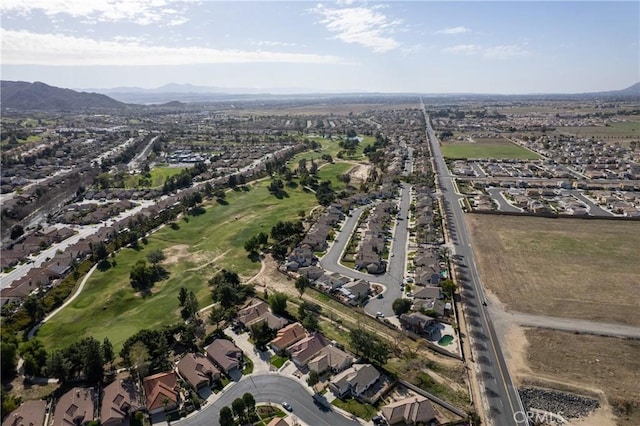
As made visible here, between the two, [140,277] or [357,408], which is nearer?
[357,408]

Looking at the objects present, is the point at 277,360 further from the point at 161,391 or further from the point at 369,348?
the point at 161,391

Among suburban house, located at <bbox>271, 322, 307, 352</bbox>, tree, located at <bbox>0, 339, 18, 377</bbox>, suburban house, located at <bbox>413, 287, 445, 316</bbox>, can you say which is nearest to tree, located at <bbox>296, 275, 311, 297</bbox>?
suburban house, located at <bbox>271, 322, 307, 352</bbox>

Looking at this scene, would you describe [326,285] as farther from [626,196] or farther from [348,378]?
[626,196]

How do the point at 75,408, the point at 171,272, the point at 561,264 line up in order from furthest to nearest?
1. the point at 171,272
2. the point at 561,264
3. the point at 75,408

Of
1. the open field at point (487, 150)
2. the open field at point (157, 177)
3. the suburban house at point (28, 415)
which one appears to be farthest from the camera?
the open field at point (487, 150)

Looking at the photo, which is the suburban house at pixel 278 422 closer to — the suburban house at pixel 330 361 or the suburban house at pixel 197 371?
the suburban house at pixel 330 361

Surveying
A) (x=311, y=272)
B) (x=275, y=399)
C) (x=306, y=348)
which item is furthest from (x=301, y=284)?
(x=275, y=399)

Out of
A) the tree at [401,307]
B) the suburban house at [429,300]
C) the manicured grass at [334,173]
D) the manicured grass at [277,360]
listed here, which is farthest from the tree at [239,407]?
the manicured grass at [334,173]

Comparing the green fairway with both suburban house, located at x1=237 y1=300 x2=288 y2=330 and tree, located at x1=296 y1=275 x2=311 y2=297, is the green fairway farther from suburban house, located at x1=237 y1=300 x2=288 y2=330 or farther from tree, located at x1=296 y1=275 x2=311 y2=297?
tree, located at x1=296 y1=275 x2=311 y2=297
